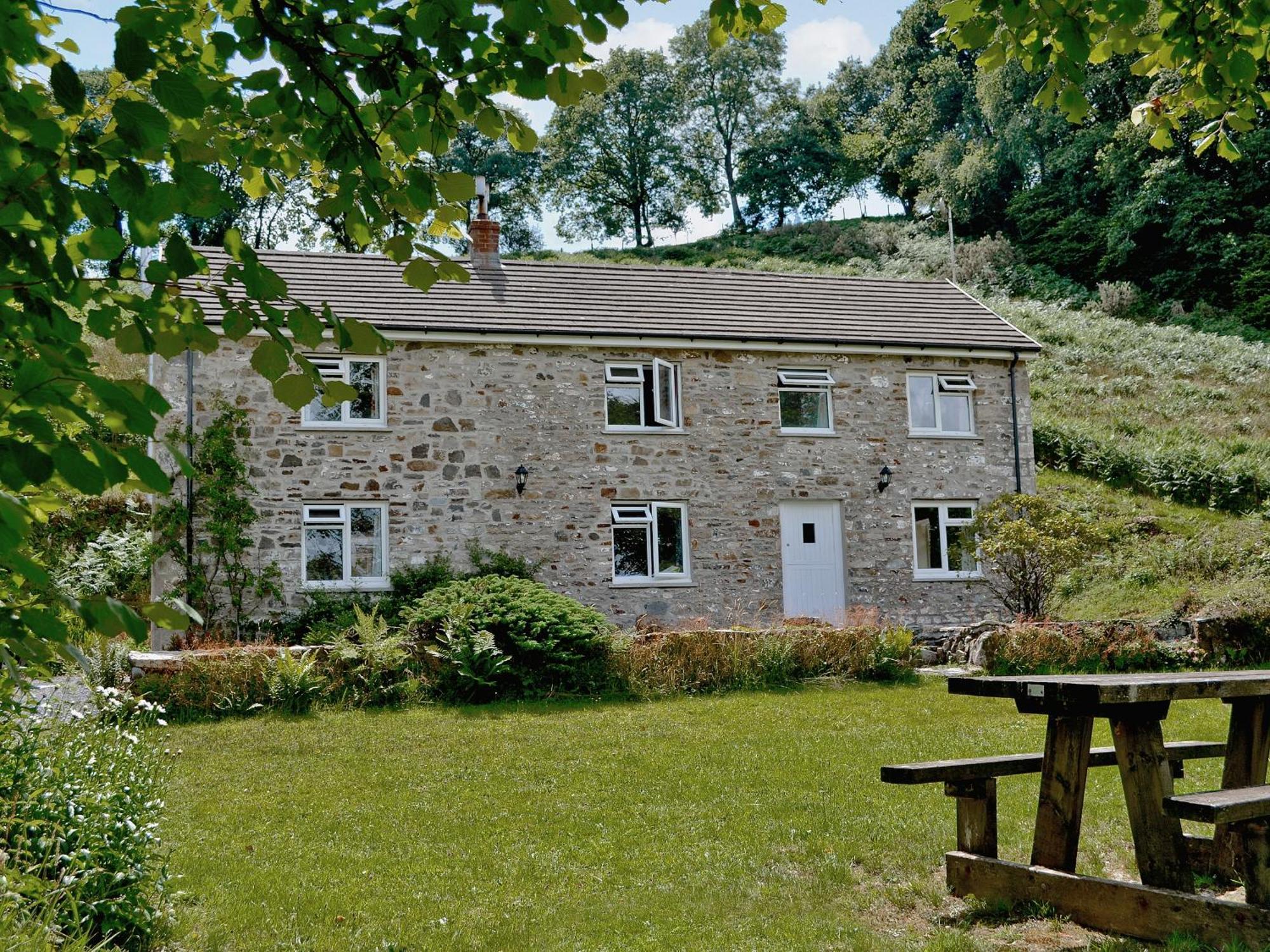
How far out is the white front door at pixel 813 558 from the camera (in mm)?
18734

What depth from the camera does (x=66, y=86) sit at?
2.41 m

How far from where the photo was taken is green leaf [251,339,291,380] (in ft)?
10.1

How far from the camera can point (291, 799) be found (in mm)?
7938

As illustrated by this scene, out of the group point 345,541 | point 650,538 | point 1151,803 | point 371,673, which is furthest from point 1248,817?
point 345,541

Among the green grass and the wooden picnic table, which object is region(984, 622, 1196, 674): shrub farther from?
the wooden picnic table

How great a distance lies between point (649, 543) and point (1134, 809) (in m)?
13.6

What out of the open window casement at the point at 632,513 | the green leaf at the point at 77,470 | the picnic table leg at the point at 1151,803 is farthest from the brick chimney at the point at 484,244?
the green leaf at the point at 77,470

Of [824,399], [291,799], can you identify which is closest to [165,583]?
[291,799]

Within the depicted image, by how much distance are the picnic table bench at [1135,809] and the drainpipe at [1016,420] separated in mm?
14789

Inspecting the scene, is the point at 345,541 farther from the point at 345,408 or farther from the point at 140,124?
the point at 140,124

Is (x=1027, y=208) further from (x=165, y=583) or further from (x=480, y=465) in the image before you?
(x=165, y=583)

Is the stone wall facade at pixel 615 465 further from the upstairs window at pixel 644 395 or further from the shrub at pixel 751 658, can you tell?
the shrub at pixel 751 658

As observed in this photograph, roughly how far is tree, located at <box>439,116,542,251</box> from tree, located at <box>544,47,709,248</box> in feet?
Result: 3.32

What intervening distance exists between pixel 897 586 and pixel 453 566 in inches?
303
